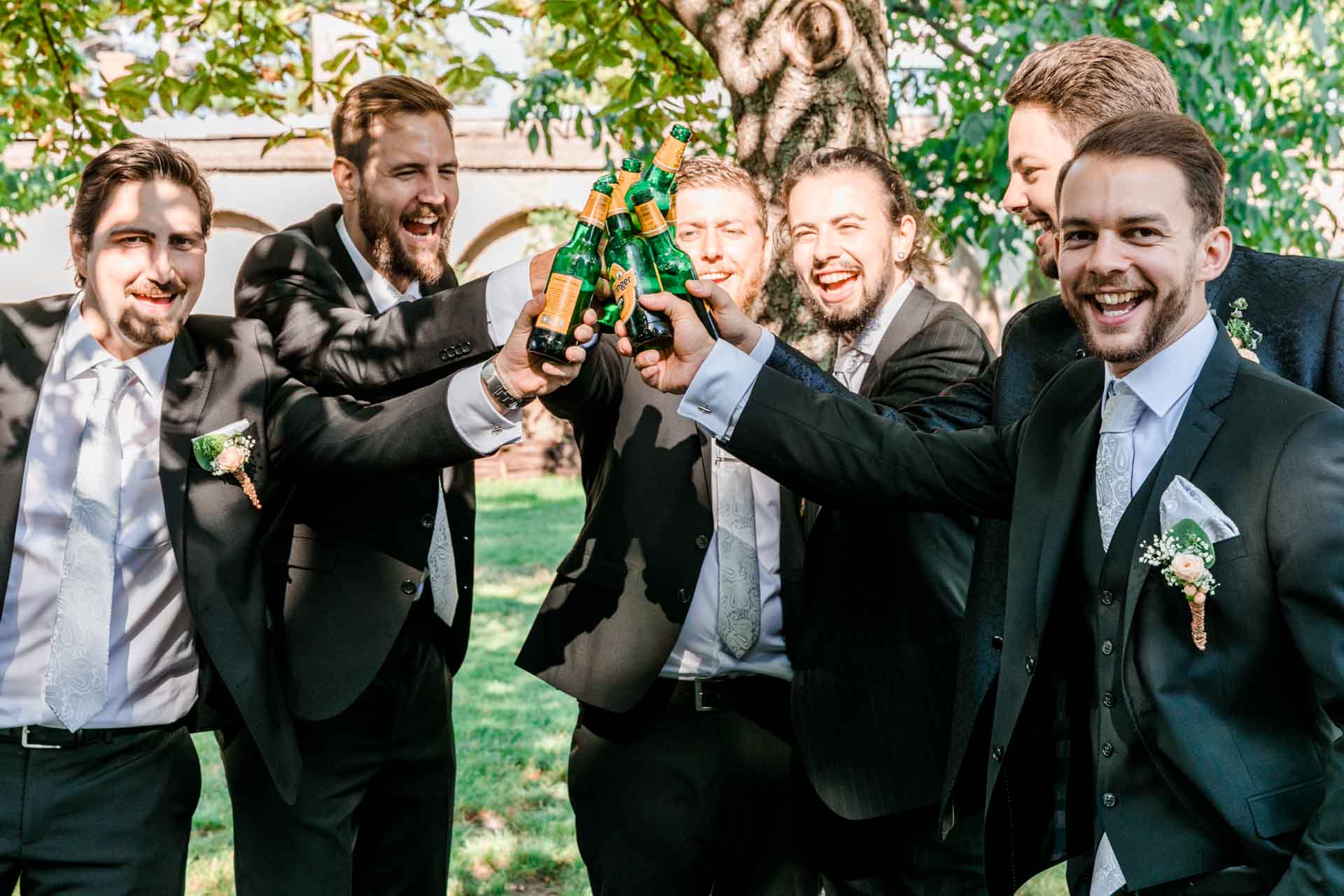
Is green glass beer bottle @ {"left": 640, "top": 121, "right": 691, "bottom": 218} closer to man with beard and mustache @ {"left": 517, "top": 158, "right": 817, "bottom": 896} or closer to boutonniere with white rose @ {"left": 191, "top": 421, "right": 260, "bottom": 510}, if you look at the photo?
man with beard and mustache @ {"left": 517, "top": 158, "right": 817, "bottom": 896}

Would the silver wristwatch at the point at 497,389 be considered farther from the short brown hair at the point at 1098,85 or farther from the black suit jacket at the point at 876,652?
the short brown hair at the point at 1098,85

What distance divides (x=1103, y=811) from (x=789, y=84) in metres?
2.97

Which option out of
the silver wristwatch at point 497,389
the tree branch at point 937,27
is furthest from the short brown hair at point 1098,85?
the tree branch at point 937,27

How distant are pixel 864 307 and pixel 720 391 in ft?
2.80

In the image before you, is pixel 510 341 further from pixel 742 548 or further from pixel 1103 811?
pixel 1103 811

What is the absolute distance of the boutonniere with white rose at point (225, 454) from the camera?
3.21 meters

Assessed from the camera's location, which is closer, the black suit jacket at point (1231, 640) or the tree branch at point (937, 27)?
the black suit jacket at point (1231, 640)

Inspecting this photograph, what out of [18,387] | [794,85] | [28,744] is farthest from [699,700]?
[794,85]

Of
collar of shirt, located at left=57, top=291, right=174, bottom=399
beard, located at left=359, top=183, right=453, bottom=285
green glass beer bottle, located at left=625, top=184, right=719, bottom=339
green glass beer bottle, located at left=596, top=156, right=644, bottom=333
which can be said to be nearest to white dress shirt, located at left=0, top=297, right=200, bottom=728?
collar of shirt, located at left=57, top=291, right=174, bottom=399

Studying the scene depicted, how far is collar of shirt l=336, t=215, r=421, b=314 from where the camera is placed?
383 cm

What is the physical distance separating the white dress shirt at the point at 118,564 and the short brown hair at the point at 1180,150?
2325 millimetres

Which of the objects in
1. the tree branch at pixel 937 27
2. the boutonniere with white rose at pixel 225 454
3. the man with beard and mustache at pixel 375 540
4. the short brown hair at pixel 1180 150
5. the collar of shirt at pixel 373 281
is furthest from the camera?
the tree branch at pixel 937 27

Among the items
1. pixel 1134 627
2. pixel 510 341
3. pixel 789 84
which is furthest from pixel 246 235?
pixel 1134 627

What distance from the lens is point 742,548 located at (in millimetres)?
3414
